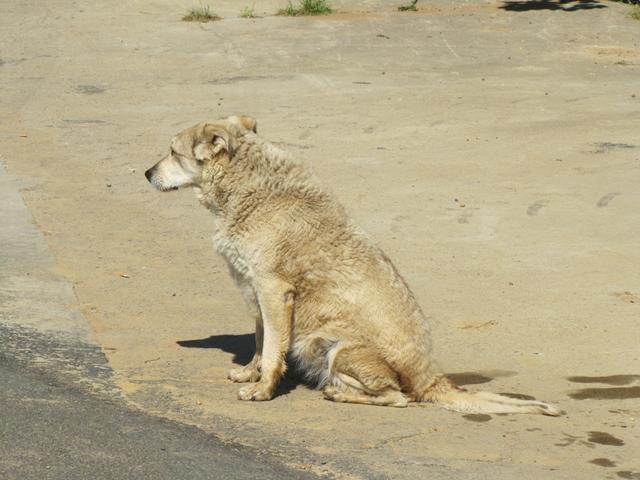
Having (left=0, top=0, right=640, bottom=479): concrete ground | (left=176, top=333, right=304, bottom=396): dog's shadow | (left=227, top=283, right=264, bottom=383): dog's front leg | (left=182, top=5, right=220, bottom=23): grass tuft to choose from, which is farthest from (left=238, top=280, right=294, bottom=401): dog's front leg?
(left=182, top=5, right=220, bottom=23): grass tuft

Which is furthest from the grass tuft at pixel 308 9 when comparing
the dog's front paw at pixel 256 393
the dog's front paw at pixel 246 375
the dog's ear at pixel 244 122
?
the dog's front paw at pixel 256 393

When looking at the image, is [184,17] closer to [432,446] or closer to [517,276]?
[517,276]

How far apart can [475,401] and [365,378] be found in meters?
0.72

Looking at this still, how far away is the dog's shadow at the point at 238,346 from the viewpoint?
8539mm

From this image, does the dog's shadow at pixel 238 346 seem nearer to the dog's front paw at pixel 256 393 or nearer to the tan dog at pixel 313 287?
the tan dog at pixel 313 287

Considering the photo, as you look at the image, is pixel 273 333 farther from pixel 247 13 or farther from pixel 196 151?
pixel 247 13

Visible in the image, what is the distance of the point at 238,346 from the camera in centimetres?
920

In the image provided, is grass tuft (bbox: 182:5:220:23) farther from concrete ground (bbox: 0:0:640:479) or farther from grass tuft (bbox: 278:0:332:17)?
grass tuft (bbox: 278:0:332:17)

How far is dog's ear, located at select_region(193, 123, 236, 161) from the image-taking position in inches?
320

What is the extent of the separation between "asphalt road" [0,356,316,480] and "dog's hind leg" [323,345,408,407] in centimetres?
110

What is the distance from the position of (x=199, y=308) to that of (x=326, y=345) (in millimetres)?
2353

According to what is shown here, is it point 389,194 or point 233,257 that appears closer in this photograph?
point 233,257

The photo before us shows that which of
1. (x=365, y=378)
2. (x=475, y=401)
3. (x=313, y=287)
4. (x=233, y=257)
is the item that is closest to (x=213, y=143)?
(x=233, y=257)

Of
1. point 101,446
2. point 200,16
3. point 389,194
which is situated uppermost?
point 101,446
